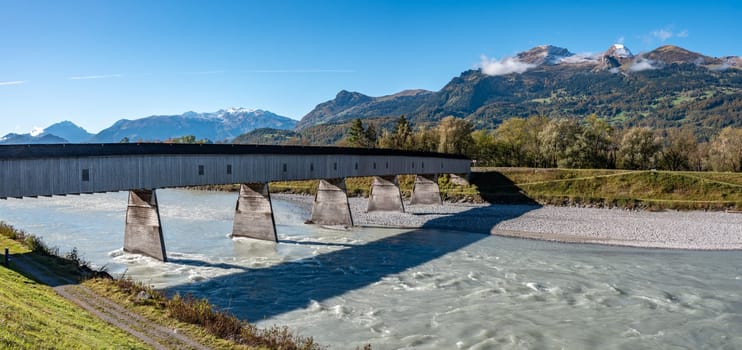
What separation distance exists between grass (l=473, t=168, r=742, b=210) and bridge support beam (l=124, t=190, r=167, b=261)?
41.2 m

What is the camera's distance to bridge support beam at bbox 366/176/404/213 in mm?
47219

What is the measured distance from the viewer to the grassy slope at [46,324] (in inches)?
331

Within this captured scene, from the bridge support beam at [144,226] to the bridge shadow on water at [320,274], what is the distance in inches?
49.7

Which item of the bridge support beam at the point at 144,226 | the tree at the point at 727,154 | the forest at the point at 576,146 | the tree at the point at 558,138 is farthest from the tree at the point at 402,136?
the bridge support beam at the point at 144,226

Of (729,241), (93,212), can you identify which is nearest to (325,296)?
(729,241)

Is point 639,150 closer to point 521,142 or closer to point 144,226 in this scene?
point 521,142

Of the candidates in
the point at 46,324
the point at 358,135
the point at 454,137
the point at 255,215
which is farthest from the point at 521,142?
the point at 46,324

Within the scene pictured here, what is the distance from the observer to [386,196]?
47.5m

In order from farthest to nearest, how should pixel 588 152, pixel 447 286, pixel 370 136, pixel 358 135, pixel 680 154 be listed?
pixel 370 136, pixel 358 135, pixel 680 154, pixel 588 152, pixel 447 286

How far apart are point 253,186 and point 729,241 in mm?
32059

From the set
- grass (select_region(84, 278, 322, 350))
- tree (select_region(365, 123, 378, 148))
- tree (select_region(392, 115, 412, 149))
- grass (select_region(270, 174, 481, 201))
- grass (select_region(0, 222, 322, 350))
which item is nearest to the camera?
grass (select_region(0, 222, 322, 350))

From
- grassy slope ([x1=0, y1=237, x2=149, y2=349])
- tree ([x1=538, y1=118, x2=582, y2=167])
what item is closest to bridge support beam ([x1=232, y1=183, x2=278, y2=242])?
grassy slope ([x1=0, y1=237, x2=149, y2=349])

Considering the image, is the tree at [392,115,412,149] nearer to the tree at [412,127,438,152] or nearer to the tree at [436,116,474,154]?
the tree at [412,127,438,152]

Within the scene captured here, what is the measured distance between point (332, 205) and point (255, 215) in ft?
27.1
